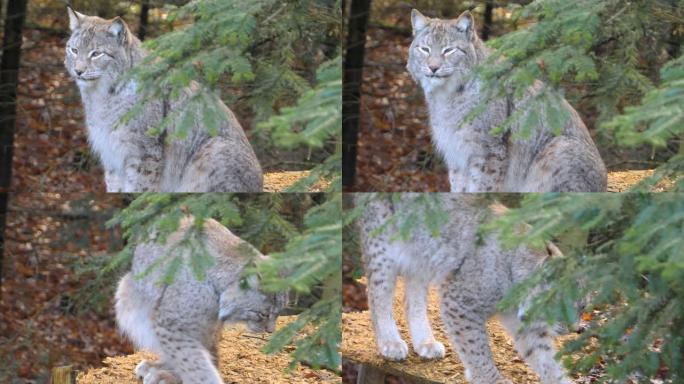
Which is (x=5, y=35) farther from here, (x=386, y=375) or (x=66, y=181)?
(x=386, y=375)

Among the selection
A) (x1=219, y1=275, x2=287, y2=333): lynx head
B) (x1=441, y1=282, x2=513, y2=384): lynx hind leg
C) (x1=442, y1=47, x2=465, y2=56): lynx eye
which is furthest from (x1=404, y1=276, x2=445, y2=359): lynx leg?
(x1=442, y1=47, x2=465, y2=56): lynx eye

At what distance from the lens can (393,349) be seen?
5539mm

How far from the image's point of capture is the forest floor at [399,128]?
5.32m

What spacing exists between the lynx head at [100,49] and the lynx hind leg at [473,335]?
197cm

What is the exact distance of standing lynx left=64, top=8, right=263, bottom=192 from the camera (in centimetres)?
524

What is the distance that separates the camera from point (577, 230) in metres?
4.97

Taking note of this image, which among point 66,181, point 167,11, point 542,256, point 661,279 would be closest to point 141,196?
point 66,181

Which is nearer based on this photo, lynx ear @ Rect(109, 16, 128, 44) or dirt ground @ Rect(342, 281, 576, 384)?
lynx ear @ Rect(109, 16, 128, 44)

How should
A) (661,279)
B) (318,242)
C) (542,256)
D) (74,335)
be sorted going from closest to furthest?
1. (661,279)
2. (318,242)
3. (542,256)
4. (74,335)

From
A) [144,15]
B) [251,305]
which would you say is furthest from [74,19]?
[251,305]

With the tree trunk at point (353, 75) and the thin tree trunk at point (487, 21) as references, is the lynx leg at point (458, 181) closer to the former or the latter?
the tree trunk at point (353, 75)

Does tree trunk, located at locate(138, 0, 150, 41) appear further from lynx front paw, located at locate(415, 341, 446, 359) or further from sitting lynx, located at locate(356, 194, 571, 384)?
lynx front paw, located at locate(415, 341, 446, 359)

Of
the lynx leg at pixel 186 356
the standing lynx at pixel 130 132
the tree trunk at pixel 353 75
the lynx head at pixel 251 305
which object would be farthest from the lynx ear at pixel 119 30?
the lynx leg at pixel 186 356

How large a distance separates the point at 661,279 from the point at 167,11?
259 cm
